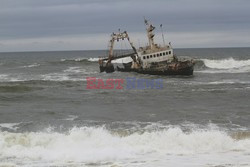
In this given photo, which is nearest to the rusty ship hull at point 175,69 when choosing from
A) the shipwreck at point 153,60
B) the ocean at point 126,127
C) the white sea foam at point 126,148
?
the shipwreck at point 153,60

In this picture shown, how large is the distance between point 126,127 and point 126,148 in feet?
13.0

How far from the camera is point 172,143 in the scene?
14289 millimetres

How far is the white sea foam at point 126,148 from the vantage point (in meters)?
12.1

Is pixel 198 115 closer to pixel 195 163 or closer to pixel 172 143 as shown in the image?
pixel 172 143

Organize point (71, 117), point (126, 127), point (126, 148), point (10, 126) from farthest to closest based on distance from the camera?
point (71, 117)
point (10, 126)
point (126, 127)
point (126, 148)

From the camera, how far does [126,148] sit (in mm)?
13516

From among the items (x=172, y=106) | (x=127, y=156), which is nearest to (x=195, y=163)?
(x=127, y=156)

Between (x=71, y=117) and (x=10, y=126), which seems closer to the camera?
(x=10, y=126)

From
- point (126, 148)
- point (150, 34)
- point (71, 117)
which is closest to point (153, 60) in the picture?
point (150, 34)

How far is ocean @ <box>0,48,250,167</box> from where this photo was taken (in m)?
12.5

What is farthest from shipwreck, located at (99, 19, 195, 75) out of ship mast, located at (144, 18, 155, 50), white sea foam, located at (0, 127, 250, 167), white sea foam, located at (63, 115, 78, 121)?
white sea foam, located at (0, 127, 250, 167)

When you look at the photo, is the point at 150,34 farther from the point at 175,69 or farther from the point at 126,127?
the point at 126,127

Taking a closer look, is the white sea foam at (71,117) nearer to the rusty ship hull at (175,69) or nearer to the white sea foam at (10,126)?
the white sea foam at (10,126)

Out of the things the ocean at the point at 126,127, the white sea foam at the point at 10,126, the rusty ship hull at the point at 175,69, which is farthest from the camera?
the rusty ship hull at the point at 175,69
